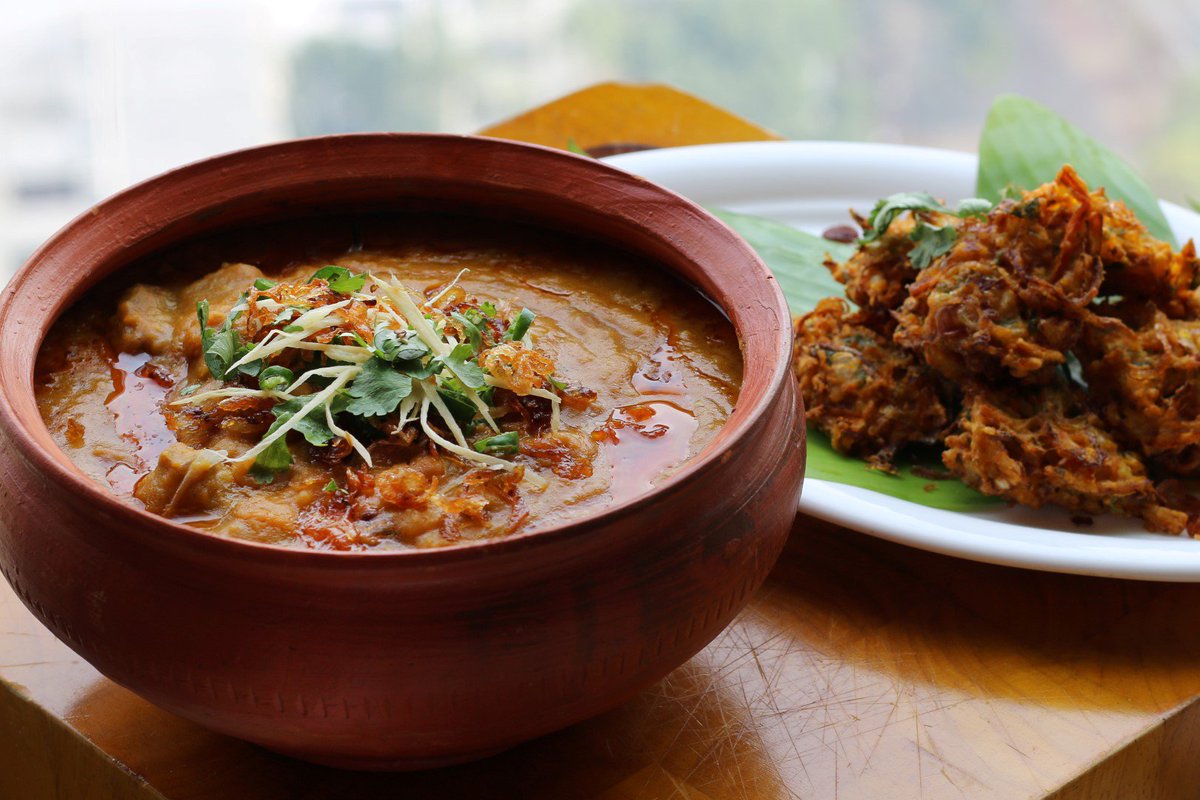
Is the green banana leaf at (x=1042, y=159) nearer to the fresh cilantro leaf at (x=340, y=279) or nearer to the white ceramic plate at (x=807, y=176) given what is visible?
the white ceramic plate at (x=807, y=176)

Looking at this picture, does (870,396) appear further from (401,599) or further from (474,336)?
(401,599)

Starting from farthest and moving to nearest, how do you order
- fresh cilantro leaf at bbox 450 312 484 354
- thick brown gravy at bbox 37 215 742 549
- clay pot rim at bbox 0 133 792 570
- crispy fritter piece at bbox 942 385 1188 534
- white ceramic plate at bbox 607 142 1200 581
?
white ceramic plate at bbox 607 142 1200 581, crispy fritter piece at bbox 942 385 1188 534, fresh cilantro leaf at bbox 450 312 484 354, thick brown gravy at bbox 37 215 742 549, clay pot rim at bbox 0 133 792 570

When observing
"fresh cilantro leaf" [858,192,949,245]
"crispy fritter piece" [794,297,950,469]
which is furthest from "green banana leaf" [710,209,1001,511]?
"fresh cilantro leaf" [858,192,949,245]

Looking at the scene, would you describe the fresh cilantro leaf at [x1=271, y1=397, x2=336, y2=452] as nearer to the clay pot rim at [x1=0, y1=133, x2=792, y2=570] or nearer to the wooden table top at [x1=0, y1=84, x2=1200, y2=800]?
the clay pot rim at [x1=0, y1=133, x2=792, y2=570]

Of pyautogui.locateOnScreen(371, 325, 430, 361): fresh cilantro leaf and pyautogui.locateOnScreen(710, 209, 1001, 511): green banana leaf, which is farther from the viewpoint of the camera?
pyautogui.locateOnScreen(710, 209, 1001, 511): green banana leaf

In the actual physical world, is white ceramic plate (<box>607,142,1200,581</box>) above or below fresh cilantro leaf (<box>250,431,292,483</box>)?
below

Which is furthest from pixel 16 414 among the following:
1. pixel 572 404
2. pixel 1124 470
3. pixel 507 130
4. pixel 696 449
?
pixel 507 130

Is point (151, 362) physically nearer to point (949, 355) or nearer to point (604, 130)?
point (949, 355)

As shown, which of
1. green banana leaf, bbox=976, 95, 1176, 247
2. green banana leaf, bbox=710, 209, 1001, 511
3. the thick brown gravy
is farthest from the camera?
green banana leaf, bbox=976, 95, 1176, 247
